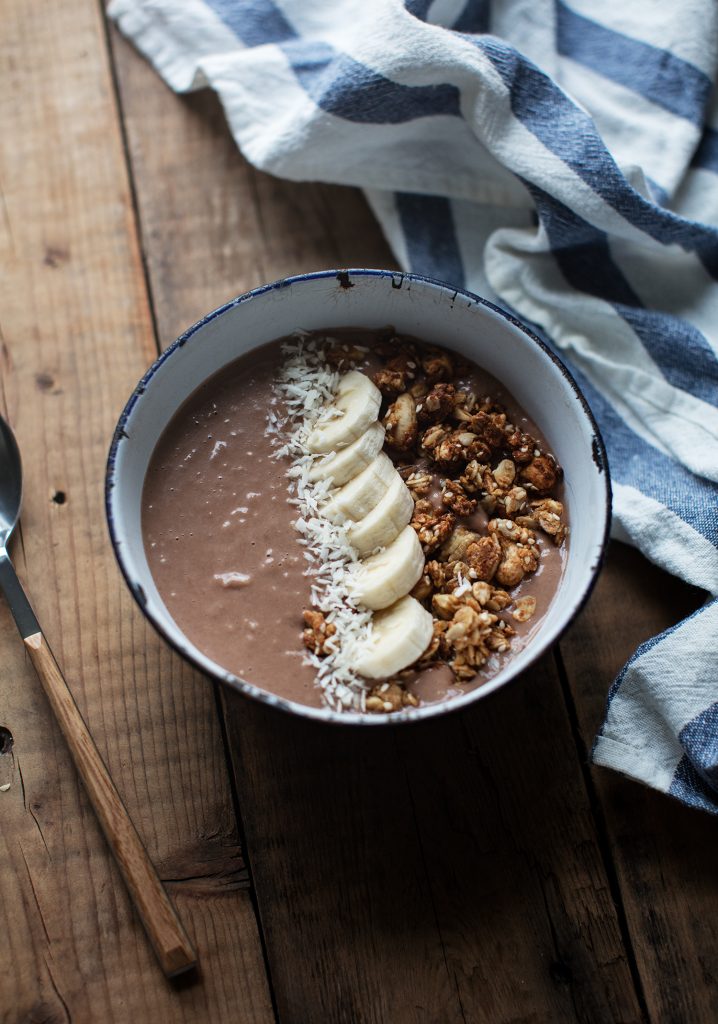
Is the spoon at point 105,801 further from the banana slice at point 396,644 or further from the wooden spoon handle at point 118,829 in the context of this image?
the banana slice at point 396,644

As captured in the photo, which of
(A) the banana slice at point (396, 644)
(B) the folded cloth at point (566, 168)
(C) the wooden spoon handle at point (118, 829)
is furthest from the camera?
(B) the folded cloth at point (566, 168)

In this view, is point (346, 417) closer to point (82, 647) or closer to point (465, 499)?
point (465, 499)

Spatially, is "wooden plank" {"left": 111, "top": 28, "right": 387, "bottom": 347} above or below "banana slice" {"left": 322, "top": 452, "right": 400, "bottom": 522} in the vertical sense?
above

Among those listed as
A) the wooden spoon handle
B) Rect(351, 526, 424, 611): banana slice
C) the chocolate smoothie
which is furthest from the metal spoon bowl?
Rect(351, 526, 424, 611): banana slice

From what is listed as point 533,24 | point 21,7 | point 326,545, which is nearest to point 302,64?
point 533,24

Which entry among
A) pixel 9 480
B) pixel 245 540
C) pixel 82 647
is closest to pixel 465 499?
pixel 245 540

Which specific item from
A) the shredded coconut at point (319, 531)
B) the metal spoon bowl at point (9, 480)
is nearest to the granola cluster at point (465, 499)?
the shredded coconut at point (319, 531)

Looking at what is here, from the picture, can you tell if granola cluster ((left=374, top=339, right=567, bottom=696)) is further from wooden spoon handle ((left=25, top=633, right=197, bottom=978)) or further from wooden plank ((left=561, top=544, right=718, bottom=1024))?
wooden spoon handle ((left=25, top=633, right=197, bottom=978))

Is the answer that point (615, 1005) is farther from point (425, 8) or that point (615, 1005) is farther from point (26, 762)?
point (425, 8)
